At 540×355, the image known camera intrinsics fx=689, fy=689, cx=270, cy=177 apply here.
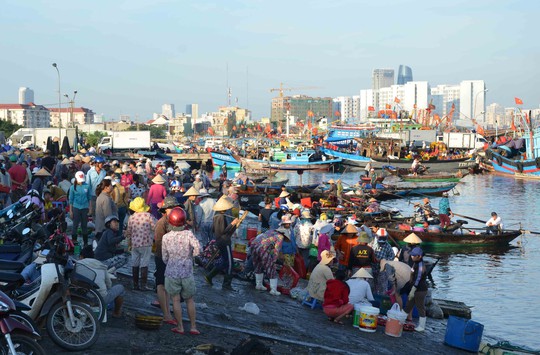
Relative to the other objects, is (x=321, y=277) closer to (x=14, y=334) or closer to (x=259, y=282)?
(x=259, y=282)

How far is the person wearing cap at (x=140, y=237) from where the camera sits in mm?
10914

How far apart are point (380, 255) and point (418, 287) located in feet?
5.74

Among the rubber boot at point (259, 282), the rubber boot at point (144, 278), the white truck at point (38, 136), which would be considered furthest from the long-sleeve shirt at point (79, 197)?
the white truck at point (38, 136)

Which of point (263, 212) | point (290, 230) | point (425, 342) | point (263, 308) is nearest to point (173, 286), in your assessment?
point (263, 308)

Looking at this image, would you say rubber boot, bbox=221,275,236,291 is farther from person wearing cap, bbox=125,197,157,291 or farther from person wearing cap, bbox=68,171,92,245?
person wearing cap, bbox=68,171,92,245

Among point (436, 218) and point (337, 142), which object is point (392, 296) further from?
point (337, 142)

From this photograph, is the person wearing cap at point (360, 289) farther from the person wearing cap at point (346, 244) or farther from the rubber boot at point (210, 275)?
the rubber boot at point (210, 275)

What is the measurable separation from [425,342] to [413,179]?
1752 inches

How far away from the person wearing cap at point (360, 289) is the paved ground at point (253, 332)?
1.37 ft

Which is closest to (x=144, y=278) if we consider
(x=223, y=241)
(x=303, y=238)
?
(x=223, y=241)

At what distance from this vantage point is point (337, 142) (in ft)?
278

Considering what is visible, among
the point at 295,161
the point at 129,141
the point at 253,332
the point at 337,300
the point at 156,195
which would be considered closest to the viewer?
the point at 253,332

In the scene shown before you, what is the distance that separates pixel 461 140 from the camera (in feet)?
286

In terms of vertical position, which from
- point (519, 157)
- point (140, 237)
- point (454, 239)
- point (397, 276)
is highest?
point (140, 237)
